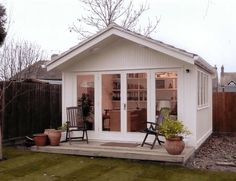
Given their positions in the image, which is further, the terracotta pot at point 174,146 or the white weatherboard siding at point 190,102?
the white weatherboard siding at point 190,102

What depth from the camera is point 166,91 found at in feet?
30.0

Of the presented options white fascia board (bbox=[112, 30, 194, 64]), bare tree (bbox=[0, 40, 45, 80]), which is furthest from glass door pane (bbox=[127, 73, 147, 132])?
bare tree (bbox=[0, 40, 45, 80])

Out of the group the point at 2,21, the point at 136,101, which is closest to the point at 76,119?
the point at 136,101

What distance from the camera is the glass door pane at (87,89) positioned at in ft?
32.9

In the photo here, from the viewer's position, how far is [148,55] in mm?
9344

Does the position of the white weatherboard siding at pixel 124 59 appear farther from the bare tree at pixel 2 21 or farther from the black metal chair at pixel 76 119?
the bare tree at pixel 2 21

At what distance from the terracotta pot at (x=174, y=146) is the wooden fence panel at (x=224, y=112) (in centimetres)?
628

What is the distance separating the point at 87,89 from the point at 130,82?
144cm

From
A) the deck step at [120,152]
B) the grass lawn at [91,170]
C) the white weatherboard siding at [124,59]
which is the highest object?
the white weatherboard siding at [124,59]

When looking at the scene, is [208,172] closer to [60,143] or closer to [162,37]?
[60,143]

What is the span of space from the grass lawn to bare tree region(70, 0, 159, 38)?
13.3 metres

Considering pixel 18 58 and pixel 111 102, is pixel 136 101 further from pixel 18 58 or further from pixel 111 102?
pixel 18 58

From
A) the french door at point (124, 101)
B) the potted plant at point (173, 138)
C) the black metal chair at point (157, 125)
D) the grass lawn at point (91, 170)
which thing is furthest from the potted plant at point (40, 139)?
the potted plant at point (173, 138)

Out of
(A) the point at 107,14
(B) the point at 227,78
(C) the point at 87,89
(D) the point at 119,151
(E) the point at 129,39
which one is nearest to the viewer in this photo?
(D) the point at 119,151
